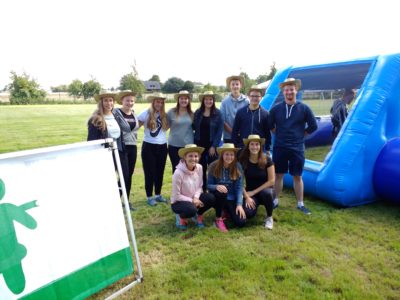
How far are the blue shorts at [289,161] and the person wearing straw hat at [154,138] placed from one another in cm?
154

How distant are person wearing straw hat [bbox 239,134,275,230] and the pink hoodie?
23.3 inches

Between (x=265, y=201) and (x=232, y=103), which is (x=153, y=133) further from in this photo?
(x=265, y=201)

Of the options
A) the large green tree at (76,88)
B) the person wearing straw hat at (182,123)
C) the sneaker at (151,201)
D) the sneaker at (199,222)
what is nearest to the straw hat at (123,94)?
the person wearing straw hat at (182,123)

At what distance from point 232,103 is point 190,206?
5.49 feet

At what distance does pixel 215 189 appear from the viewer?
158 inches

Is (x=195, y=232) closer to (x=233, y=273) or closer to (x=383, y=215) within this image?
(x=233, y=273)

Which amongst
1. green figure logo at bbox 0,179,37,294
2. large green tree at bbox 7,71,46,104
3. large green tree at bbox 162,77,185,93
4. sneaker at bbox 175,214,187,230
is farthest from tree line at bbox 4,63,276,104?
green figure logo at bbox 0,179,37,294

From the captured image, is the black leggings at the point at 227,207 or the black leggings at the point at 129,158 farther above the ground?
the black leggings at the point at 129,158

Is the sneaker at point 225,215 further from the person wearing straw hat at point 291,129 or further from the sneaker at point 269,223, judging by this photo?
the person wearing straw hat at point 291,129

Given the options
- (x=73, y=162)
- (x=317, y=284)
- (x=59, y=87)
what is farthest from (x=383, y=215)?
(x=59, y=87)

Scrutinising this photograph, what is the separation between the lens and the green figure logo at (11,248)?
2.08 metres

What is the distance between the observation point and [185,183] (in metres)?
3.94

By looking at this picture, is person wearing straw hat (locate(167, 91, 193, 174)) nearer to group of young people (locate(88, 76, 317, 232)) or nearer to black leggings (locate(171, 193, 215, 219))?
group of young people (locate(88, 76, 317, 232))

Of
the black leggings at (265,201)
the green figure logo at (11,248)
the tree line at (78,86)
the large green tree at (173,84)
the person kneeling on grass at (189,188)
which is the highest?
the green figure logo at (11,248)
